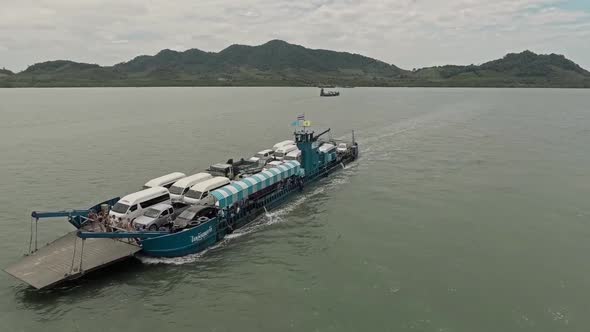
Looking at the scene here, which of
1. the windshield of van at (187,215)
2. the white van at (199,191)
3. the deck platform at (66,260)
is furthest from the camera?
the white van at (199,191)

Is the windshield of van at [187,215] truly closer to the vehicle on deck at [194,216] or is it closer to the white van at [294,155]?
the vehicle on deck at [194,216]

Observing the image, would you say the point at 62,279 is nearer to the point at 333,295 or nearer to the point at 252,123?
the point at 333,295

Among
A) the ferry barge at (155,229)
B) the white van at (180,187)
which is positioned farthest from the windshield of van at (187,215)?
the white van at (180,187)

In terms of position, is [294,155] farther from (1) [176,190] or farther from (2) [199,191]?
(1) [176,190]

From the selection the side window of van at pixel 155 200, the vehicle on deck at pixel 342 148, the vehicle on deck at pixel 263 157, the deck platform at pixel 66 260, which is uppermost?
the vehicle on deck at pixel 263 157

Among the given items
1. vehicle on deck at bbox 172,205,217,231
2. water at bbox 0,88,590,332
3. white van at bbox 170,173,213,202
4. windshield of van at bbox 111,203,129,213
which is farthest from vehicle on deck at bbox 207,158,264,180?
windshield of van at bbox 111,203,129,213

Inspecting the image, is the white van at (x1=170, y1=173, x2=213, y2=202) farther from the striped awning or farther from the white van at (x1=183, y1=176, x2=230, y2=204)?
the striped awning
